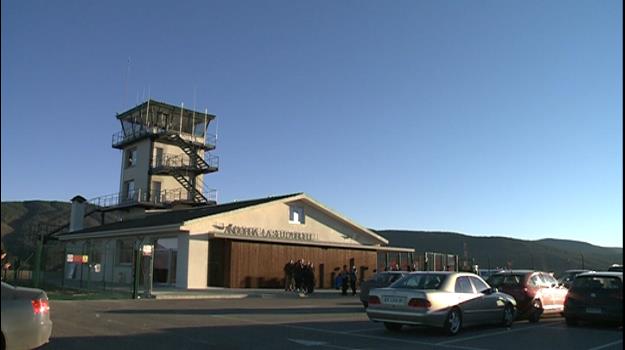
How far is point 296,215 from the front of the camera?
35.8 meters

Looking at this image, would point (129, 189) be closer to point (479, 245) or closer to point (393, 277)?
point (393, 277)

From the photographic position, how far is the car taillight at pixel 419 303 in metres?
13.1

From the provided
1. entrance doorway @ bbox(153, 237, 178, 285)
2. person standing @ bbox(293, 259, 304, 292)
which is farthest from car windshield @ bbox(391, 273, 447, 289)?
entrance doorway @ bbox(153, 237, 178, 285)

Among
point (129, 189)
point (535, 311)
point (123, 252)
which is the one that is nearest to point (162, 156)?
point (129, 189)

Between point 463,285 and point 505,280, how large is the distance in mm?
4333

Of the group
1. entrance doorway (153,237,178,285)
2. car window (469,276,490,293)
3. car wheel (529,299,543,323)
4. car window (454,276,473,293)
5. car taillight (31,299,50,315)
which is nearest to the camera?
car taillight (31,299,50,315)

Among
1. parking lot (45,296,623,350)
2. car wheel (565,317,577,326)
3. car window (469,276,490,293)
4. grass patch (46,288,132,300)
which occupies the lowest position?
parking lot (45,296,623,350)

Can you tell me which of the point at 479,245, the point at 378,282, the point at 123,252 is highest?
the point at 479,245

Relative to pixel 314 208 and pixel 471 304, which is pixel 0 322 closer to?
pixel 471 304

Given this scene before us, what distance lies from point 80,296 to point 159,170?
2465cm

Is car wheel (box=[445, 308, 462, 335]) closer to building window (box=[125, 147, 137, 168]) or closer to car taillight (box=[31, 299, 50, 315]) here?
car taillight (box=[31, 299, 50, 315])

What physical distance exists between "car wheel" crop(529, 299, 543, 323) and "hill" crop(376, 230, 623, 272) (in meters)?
72.3

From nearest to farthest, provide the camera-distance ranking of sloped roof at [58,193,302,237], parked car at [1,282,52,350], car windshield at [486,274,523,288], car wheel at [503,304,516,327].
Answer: parked car at [1,282,52,350] < car wheel at [503,304,516,327] < car windshield at [486,274,523,288] < sloped roof at [58,193,302,237]

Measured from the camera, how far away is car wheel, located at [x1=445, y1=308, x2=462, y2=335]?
13.5 meters
